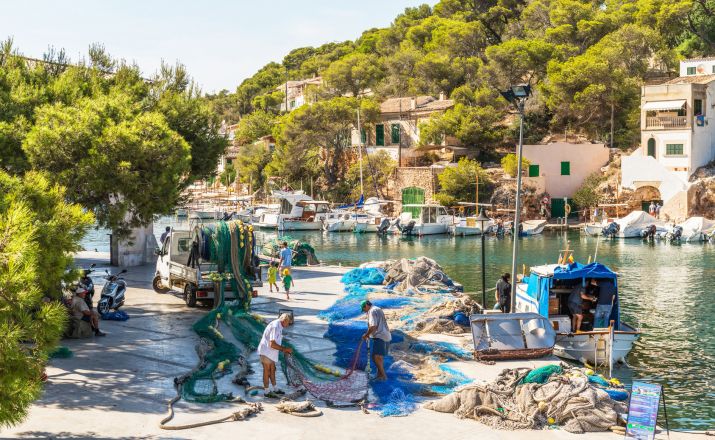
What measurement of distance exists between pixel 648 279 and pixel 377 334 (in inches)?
1023

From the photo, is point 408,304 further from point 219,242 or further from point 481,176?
point 481,176

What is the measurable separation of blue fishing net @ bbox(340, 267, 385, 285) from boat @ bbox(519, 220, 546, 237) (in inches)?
1390

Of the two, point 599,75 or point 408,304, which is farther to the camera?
point 599,75

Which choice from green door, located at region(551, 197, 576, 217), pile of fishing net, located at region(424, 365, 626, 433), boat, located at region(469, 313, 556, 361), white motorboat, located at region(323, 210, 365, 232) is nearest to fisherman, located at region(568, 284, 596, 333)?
boat, located at region(469, 313, 556, 361)

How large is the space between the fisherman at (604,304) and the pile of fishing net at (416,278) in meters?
7.04

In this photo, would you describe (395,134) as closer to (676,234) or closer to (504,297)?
(676,234)

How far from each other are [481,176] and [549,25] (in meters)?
25.9

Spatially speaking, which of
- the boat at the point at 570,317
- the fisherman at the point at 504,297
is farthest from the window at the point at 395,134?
the boat at the point at 570,317

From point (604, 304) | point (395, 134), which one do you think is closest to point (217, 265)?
point (604, 304)

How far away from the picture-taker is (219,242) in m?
21.0

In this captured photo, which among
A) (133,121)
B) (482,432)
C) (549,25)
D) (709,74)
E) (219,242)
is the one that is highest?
(549,25)

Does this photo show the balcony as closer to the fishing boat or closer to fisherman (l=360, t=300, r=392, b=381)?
the fishing boat

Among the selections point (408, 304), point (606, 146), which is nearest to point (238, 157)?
point (606, 146)

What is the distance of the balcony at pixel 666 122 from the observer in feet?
205
